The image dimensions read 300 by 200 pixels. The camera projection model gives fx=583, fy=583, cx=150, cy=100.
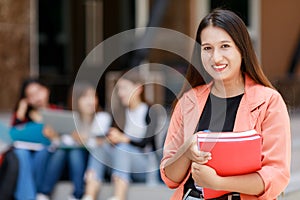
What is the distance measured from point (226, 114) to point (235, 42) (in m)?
0.24

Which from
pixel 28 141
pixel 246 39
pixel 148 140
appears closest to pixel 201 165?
pixel 246 39

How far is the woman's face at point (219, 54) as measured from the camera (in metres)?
1.92

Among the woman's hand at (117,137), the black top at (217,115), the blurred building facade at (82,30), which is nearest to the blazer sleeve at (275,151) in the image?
the black top at (217,115)

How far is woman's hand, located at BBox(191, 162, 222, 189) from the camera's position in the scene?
1799mm

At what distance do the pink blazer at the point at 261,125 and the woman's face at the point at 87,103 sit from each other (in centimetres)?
289

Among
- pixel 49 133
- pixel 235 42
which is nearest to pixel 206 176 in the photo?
pixel 235 42

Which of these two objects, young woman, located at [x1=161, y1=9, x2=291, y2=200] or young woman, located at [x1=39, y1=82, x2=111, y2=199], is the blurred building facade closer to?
young woman, located at [x1=39, y1=82, x2=111, y2=199]

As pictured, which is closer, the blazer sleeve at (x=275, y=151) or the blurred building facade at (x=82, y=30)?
the blazer sleeve at (x=275, y=151)

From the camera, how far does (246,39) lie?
6.35 ft

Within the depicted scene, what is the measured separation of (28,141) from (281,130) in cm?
325

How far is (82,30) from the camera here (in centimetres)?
1089

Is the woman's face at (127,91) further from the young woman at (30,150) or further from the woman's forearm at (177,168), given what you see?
the woman's forearm at (177,168)

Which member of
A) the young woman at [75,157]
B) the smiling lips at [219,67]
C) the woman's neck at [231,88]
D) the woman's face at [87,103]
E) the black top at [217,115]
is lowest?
the young woman at [75,157]

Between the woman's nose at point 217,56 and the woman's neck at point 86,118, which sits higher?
the woman's nose at point 217,56
